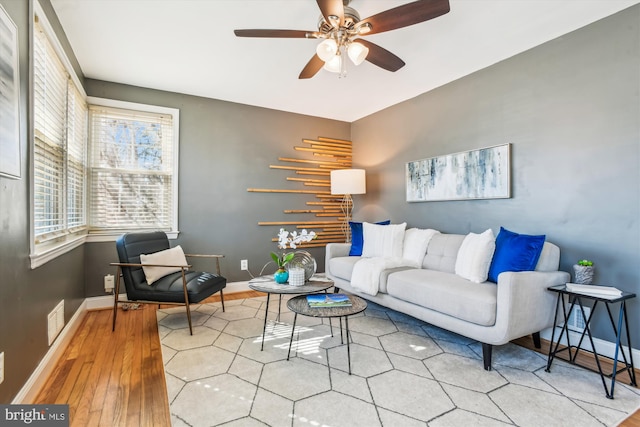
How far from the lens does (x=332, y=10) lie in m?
1.81

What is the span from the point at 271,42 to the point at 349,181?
→ 199 centimetres

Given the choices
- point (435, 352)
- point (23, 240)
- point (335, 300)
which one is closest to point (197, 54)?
A: point (23, 240)

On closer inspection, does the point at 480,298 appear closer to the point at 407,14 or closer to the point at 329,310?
the point at 329,310

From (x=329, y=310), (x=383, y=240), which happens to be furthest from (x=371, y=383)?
(x=383, y=240)

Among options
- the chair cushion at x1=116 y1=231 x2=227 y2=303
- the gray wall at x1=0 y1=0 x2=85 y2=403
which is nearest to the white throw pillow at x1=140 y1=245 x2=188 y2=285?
the chair cushion at x1=116 y1=231 x2=227 y2=303

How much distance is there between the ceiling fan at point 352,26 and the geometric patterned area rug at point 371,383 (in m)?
2.06

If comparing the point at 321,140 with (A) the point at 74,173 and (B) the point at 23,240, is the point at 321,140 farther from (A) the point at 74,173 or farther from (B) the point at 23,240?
(B) the point at 23,240

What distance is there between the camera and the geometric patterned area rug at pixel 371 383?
1.62 m

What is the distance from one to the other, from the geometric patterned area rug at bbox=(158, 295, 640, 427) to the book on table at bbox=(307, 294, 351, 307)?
0.39 meters

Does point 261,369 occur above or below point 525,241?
below

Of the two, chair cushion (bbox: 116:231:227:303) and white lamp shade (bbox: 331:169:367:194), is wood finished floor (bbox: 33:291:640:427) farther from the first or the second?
white lamp shade (bbox: 331:169:367:194)

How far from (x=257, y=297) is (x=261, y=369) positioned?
5.94 ft

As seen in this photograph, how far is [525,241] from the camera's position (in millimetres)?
2385

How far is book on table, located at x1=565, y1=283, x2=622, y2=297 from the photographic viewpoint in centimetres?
196
